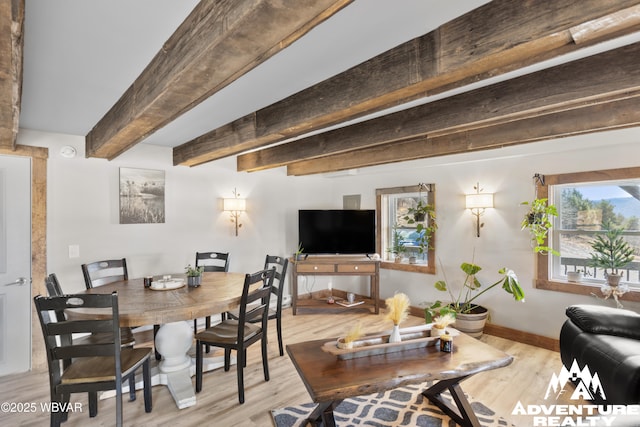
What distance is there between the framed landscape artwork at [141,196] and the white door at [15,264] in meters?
0.81

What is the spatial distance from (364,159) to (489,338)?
8.39 feet

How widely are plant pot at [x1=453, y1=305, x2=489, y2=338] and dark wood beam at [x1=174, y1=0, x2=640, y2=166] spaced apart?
2.88 metres

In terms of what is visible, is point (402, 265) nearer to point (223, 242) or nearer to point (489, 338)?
point (489, 338)

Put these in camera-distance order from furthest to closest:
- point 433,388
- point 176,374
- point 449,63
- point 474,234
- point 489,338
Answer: point 474,234 → point 489,338 → point 176,374 → point 433,388 → point 449,63

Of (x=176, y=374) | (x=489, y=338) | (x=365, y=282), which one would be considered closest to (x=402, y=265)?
(x=365, y=282)

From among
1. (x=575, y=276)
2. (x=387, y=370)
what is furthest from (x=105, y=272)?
(x=575, y=276)

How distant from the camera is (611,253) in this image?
A: 3.29 m

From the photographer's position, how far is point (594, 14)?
42.8 inches

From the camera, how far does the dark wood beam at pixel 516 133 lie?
2.39 meters

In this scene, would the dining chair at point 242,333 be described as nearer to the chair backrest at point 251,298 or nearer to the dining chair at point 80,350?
the chair backrest at point 251,298

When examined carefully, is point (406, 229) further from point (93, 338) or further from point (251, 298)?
point (93, 338)

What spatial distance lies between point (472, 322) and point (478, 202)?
140cm

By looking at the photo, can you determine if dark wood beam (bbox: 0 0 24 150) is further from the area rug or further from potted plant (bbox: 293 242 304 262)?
potted plant (bbox: 293 242 304 262)

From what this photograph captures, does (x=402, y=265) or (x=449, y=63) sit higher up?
(x=449, y=63)
